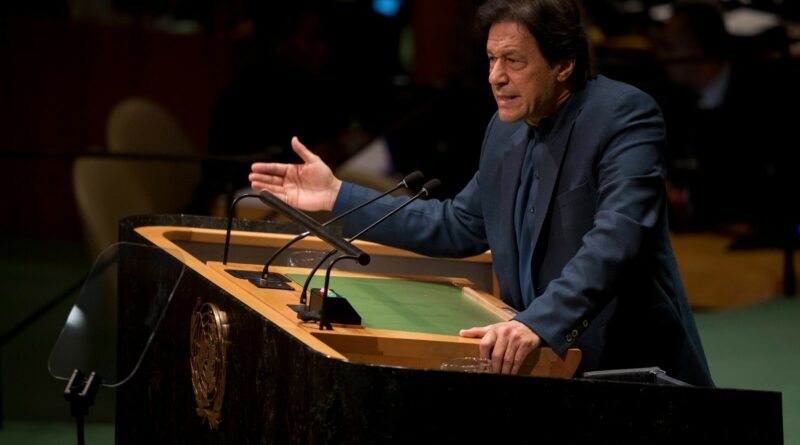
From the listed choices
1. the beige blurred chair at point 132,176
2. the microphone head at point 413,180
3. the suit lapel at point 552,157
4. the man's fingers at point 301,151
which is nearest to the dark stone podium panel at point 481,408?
the microphone head at point 413,180

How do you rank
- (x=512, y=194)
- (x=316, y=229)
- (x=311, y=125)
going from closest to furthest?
(x=316, y=229) → (x=512, y=194) → (x=311, y=125)

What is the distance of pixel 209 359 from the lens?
9.42ft

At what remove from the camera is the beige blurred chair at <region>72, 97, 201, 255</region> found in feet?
20.6

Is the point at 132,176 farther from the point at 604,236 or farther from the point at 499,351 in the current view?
the point at 499,351

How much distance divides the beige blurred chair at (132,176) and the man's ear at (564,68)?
11.4 ft

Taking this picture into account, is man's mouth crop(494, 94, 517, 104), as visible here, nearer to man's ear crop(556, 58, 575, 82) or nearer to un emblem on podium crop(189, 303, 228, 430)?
man's ear crop(556, 58, 575, 82)

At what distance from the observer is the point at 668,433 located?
2.35 meters

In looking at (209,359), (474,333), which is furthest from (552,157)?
→ (209,359)

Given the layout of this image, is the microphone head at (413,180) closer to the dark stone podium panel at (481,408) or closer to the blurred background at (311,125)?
the dark stone podium panel at (481,408)

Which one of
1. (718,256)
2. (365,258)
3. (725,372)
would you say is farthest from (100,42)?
(365,258)

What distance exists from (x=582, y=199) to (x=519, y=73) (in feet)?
1.06

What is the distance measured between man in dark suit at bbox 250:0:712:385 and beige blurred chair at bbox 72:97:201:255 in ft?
11.1

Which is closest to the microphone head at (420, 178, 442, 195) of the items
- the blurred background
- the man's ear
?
the man's ear

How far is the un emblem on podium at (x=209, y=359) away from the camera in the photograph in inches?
110
